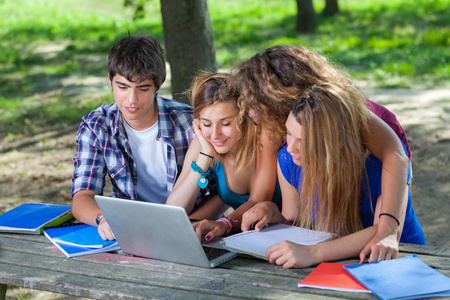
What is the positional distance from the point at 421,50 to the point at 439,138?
4809 mm

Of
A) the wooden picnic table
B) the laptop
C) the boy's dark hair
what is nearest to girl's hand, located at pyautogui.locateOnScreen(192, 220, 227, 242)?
the laptop

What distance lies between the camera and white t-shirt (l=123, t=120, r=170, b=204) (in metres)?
3.20

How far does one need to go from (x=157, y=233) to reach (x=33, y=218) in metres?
0.94

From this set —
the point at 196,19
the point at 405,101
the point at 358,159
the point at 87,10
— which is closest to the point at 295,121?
the point at 358,159

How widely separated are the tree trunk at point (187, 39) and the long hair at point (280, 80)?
2.10 metres

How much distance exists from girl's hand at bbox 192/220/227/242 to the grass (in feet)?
8.30

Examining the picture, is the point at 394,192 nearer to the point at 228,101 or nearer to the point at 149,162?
the point at 228,101

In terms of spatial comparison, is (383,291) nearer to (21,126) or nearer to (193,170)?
(193,170)

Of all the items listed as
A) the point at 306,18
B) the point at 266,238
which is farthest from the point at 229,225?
the point at 306,18

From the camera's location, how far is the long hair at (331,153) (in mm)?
2156

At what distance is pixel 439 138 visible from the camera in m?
5.78

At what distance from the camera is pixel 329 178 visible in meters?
2.17

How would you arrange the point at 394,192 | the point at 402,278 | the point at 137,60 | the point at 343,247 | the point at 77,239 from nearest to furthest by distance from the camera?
the point at 402,278 → the point at 343,247 → the point at 394,192 → the point at 77,239 → the point at 137,60

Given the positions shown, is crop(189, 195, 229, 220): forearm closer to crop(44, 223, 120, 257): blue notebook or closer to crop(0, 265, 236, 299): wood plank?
crop(44, 223, 120, 257): blue notebook
